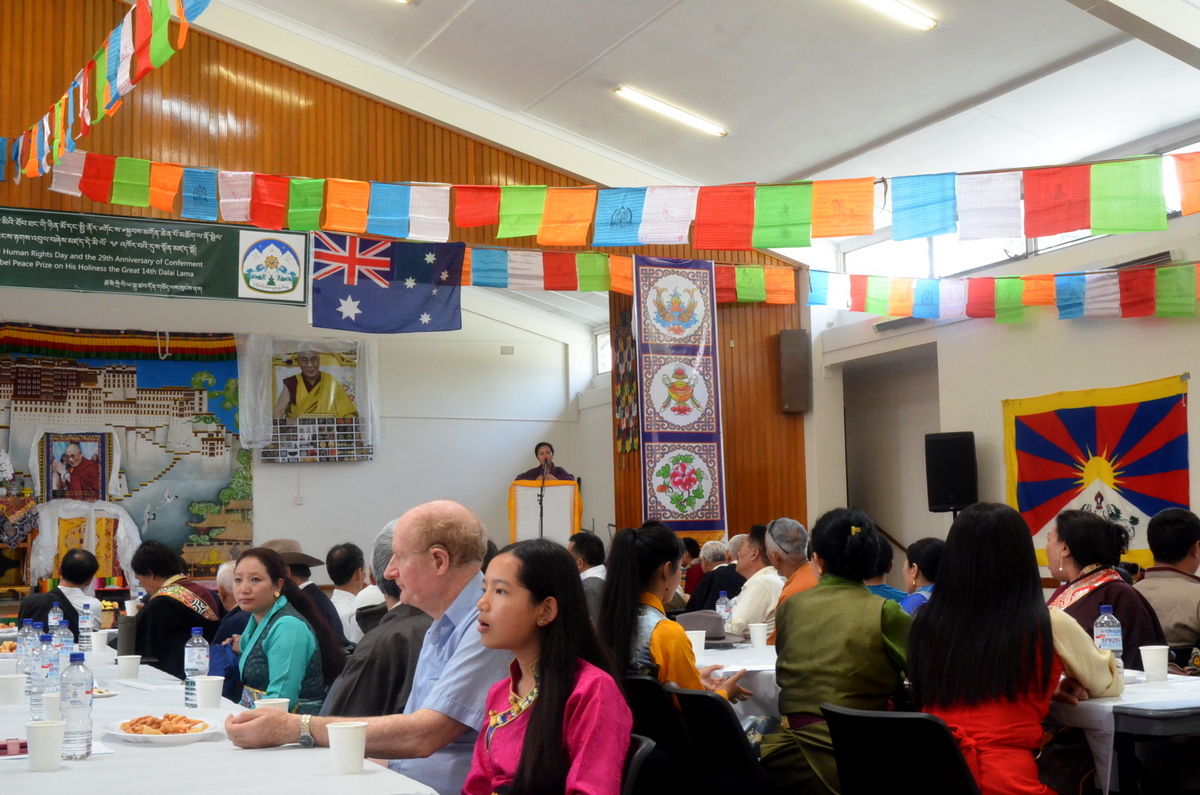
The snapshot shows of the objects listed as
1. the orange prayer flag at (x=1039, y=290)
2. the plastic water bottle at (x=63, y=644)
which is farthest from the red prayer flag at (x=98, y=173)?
the orange prayer flag at (x=1039, y=290)

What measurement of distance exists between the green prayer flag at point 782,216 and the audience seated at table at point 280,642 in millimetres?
4240

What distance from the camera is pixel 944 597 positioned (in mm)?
2705

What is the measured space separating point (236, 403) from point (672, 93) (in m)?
5.68

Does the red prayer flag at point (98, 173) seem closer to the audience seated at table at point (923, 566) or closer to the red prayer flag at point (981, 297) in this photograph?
the audience seated at table at point (923, 566)

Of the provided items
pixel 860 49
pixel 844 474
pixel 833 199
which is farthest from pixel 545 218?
pixel 844 474

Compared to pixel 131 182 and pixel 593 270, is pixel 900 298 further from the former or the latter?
pixel 131 182

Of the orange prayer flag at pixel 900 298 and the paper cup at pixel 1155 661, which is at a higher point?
the orange prayer flag at pixel 900 298

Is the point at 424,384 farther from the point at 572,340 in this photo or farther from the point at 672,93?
the point at 672,93

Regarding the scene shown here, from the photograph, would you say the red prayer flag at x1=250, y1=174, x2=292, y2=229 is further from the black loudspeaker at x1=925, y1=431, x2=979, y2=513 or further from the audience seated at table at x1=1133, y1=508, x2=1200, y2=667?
the audience seated at table at x1=1133, y1=508, x2=1200, y2=667

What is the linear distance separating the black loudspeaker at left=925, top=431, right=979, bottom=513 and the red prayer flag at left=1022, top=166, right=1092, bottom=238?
313 cm

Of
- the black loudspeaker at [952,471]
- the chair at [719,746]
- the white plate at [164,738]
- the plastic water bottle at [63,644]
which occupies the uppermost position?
the black loudspeaker at [952,471]

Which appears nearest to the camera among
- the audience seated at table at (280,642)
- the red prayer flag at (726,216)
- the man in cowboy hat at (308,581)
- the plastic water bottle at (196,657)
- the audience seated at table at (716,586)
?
the audience seated at table at (280,642)

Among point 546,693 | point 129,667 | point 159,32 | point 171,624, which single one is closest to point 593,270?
point 159,32

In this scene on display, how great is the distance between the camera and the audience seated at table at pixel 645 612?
10.5 feet
